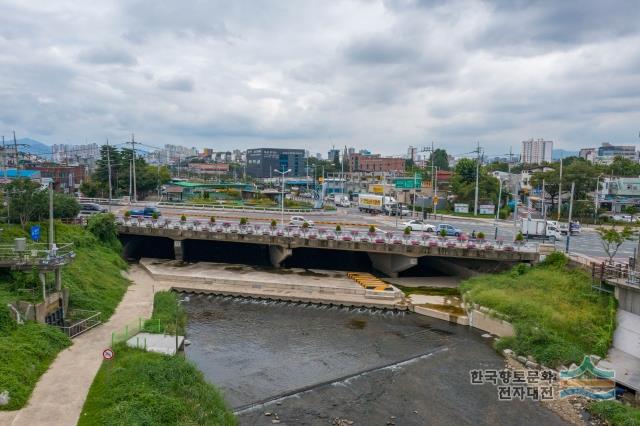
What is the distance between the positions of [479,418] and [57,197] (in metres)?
48.5

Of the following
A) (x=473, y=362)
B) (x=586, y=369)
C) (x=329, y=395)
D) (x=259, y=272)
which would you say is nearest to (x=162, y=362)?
(x=329, y=395)

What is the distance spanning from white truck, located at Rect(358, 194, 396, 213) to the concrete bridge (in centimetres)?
3431

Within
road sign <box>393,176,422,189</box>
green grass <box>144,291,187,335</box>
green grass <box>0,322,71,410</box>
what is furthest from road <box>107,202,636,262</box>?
green grass <box>0,322,71,410</box>

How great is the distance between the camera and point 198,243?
6562cm

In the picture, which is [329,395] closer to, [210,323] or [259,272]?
[210,323]

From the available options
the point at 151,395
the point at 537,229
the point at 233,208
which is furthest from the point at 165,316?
the point at 233,208

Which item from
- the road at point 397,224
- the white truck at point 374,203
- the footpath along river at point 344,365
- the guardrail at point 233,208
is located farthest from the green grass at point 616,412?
the white truck at point 374,203

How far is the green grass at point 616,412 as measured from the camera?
24070 mm

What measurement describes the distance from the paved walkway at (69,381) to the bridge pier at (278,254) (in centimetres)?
2026

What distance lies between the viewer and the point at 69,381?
24.3 metres

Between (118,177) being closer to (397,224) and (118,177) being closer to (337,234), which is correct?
(397,224)

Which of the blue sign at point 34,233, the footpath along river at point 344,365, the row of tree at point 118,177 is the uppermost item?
the row of tree at point 118,177

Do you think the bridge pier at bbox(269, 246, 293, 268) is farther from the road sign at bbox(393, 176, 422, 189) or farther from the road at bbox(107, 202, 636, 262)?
the road sign at bbox(393, 176, 422, 189)

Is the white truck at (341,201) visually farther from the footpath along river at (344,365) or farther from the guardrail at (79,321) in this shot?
the guardrail at (79,321)
